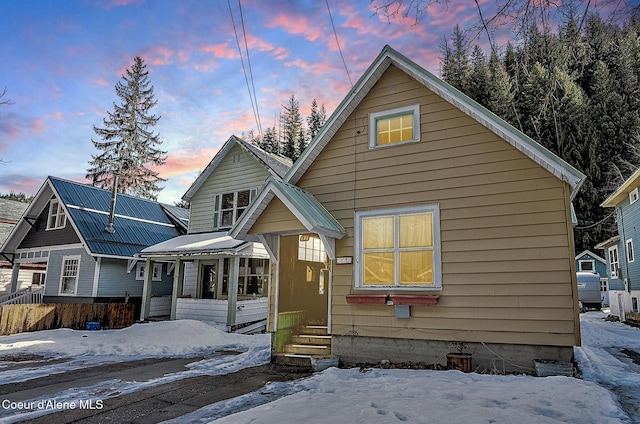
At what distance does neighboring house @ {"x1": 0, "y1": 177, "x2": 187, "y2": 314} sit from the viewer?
1736 centimetres

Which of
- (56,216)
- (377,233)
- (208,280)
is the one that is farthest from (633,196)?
(56,216)

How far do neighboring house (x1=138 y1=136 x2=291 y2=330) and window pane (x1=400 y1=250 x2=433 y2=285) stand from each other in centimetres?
759

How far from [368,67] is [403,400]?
6.26m

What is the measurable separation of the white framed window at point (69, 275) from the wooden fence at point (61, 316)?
3096 millimetres

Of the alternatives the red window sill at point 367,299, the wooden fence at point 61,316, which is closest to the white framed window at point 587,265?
the red window sill at point 367,299

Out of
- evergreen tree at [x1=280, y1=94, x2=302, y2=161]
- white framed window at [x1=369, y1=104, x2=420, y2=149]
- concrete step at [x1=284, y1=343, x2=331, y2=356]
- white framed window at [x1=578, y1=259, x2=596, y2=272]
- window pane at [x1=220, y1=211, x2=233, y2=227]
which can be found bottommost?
concrete step at [x1=284, y1=343, x2=331, y2=356]

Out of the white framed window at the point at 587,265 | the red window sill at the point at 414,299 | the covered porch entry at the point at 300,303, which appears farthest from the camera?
the white framed window at the point at 587,265

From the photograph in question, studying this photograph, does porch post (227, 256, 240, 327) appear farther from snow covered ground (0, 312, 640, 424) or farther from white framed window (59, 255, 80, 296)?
white framed window (59, 255, 80, 296)

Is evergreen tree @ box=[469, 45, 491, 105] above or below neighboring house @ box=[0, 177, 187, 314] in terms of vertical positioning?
above

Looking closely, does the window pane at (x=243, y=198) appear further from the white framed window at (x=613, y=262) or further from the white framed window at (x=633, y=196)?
the white framed window at (x=613, y=262)

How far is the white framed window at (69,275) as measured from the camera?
17781mm

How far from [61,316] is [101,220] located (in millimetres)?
5292

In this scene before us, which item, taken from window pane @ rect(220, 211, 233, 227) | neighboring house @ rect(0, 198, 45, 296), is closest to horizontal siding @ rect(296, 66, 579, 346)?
window pane @ rect(220, 211, 233, 227)

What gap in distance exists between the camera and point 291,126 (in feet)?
182
